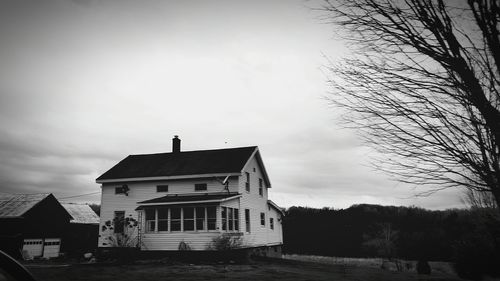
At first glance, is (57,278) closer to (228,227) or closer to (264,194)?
(228,227)

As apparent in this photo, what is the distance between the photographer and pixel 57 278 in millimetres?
15094

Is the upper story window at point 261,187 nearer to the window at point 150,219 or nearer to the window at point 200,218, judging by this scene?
the window at point 200,218

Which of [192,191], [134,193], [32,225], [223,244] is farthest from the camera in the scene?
[32,225]

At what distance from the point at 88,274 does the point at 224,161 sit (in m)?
13.3

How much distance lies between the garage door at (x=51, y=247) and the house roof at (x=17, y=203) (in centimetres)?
337

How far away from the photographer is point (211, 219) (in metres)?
24.1

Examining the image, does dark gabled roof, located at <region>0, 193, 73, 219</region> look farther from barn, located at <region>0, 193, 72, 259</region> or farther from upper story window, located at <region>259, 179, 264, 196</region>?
upper story window, located at <region>259, 179, 264, 196</region>

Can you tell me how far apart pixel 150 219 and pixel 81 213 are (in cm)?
1868

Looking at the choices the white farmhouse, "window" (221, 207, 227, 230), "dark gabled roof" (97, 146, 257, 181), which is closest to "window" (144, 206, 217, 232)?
the white farmhouse

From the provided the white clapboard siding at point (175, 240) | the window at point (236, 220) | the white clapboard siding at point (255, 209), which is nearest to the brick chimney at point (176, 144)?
the white clapboard siding at point (255, 209)

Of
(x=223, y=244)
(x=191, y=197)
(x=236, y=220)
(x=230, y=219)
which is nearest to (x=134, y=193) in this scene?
(x=191, y=197)

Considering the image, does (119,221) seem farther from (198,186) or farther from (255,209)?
(255,209)

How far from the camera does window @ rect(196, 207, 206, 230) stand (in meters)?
23.7

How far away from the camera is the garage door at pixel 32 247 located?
29.6m
